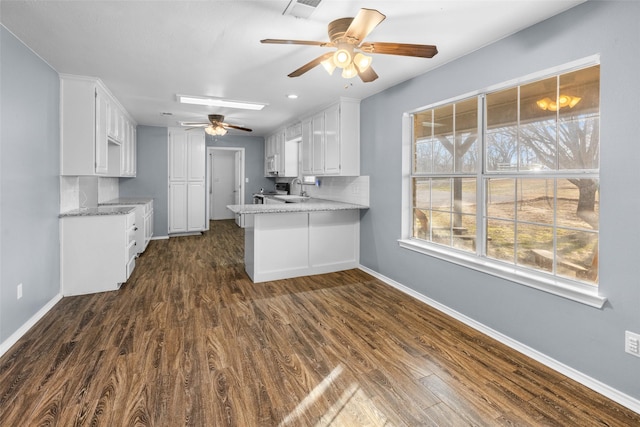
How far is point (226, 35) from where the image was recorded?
2539 millimetres

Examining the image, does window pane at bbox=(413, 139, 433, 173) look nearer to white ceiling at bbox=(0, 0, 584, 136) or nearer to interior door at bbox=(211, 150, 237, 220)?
white ceiling at bbox=(0, 0, 584, 136)

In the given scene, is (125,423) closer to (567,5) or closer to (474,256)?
(474,256)

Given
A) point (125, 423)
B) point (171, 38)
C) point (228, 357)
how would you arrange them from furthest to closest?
point (171, 38)
point (228, 357)
point (125, 423)

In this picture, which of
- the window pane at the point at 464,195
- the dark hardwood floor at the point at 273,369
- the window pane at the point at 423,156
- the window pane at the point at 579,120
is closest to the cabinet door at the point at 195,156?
the dark hardwood floor at the point at 273,369

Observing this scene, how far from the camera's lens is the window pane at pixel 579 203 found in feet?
7.14

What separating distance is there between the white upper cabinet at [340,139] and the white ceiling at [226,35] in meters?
0.55

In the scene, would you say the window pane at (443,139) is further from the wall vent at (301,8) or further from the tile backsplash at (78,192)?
the tile backsplash at (78,192)

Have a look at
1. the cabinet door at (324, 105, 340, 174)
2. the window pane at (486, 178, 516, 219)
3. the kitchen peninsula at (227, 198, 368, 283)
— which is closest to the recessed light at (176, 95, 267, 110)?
the cabinet door at (324, 105, 340, 174)

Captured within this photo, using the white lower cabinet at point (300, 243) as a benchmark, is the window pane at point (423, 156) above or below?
above

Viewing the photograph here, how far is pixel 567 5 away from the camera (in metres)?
2.10

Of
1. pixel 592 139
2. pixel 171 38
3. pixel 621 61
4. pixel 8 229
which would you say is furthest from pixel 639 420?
pixel 8 229

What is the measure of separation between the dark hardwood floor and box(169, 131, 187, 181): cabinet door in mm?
Result: 3901

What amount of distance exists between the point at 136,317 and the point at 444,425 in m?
2.73

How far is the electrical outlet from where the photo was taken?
6.08 feet
